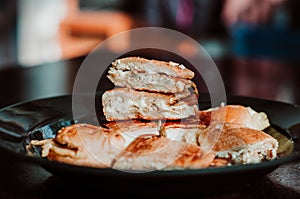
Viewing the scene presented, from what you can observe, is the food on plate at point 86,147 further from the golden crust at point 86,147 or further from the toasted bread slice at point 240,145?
the toasted bread slice at point 240,145

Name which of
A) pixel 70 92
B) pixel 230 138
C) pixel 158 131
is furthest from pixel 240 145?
pixel 70 92

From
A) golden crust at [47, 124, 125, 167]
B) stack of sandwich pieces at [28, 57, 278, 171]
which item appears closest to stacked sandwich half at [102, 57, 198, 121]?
stack of sandwich pieces at [28, 57, 278, 171]

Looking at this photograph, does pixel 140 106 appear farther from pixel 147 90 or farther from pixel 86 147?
pixel 86 147

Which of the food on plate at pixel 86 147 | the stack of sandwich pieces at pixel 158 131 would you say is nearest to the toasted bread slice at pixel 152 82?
the stack of sandwich pieces at pixel 158 131

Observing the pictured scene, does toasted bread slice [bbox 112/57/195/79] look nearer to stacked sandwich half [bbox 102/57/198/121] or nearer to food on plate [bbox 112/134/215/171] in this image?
stacked sandwich half [bbox 102/57/198/121]

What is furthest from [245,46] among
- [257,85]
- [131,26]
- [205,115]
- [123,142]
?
[123,142]
